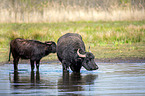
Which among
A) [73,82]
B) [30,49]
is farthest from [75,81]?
[30,49]

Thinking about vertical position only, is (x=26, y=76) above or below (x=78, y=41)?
below

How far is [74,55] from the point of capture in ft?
47.8

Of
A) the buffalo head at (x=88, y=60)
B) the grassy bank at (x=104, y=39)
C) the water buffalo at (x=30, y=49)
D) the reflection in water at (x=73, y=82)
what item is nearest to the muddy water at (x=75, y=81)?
the reflection in water at (x=73, y=82)

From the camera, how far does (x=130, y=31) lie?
25.6 metres

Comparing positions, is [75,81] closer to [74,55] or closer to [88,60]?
[88,60]

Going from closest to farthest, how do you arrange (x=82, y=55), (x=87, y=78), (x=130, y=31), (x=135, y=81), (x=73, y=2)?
(x=135, y=81) → (x=87, y=78) → (x=82, y=55) → (x=130, y=31) → (x=73, y=2)

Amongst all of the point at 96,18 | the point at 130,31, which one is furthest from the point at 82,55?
the point at 96,18

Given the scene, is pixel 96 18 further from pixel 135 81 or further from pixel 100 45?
pixel 135 81

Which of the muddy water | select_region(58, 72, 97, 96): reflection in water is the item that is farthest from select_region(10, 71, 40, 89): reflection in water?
select_region(58, 72, 97, 96): reflection in water

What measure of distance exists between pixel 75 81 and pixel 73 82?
0.24 m

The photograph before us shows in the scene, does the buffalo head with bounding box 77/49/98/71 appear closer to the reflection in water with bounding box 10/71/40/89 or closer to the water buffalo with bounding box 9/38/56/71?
the reflection in water with bounding box 10/71/40/89

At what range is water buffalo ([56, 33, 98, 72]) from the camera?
46.5 ft

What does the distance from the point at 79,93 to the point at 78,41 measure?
5.31 m

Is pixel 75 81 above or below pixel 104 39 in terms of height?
above
